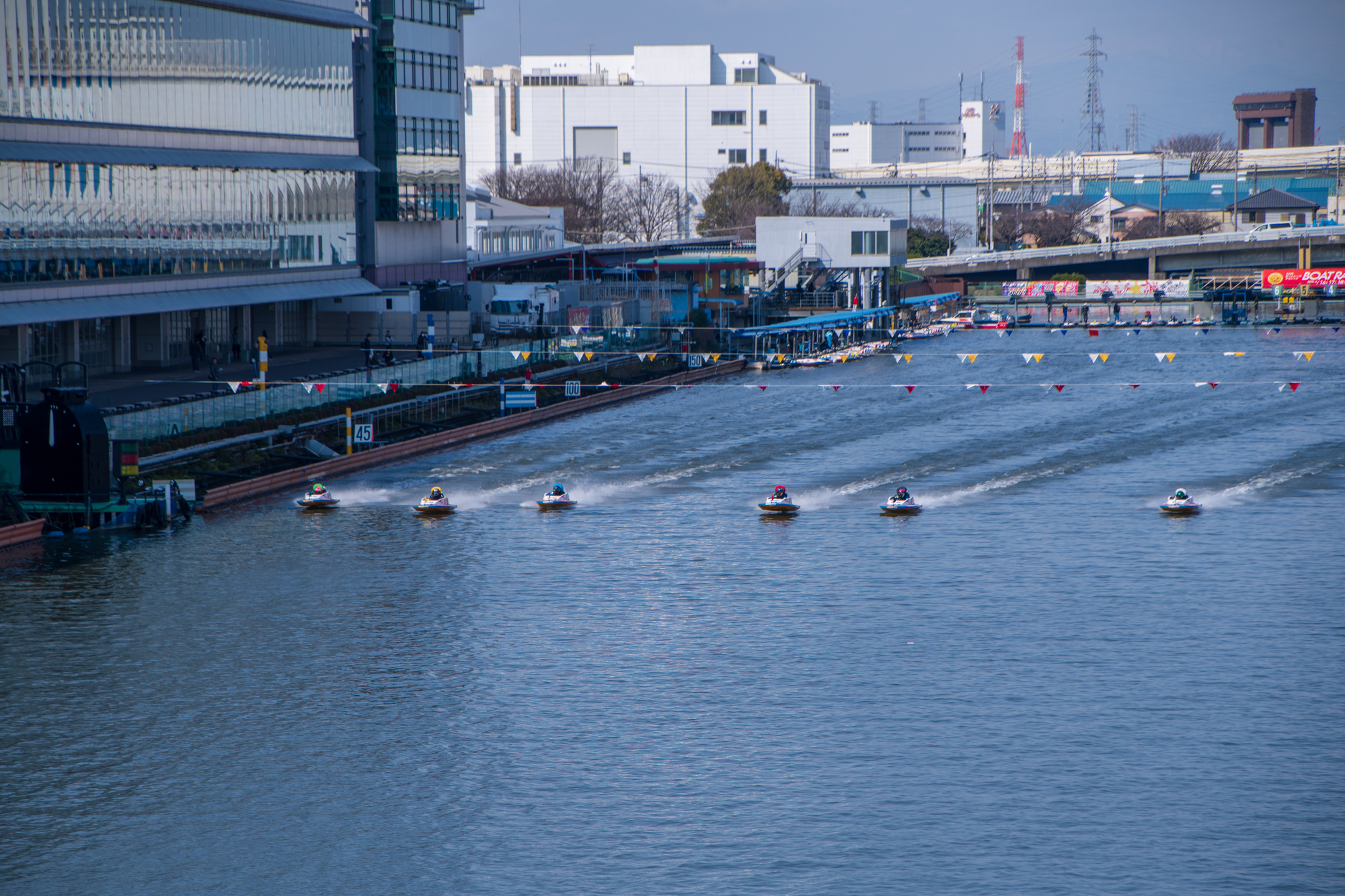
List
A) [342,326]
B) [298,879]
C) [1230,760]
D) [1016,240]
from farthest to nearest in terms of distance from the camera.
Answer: [1016,240] → [342,326] → [1230,760] → [298,879]

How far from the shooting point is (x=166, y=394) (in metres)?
63.2

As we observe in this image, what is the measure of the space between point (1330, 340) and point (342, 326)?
71763 mm

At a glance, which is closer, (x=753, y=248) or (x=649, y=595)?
(x=649, y=595)

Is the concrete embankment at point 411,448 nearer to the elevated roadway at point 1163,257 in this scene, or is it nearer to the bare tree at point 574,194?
the elevated roadway at point 1163,257

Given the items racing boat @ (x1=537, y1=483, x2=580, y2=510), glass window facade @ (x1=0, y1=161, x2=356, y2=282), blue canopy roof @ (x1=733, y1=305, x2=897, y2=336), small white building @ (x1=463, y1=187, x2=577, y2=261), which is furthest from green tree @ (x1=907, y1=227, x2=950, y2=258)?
racing boat @ (x1=537, y1=483, x2=580, y2=510)

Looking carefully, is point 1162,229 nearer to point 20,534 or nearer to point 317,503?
point 317,503

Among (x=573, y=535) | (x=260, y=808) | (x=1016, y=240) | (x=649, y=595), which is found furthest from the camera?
(x=1016, y=240)

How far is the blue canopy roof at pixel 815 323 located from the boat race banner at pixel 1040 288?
123 feet

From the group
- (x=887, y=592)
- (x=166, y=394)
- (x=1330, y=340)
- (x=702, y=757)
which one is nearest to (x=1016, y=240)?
(x=1330, y=340)

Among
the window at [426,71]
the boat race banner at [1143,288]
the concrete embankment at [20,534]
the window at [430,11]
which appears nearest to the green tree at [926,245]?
the boat race banner at [1143,288]

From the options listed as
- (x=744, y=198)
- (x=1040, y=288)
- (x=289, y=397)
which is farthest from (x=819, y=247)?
(x=289, y=397)

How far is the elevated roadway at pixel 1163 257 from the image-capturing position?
14088 cm

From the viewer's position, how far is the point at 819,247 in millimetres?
122125

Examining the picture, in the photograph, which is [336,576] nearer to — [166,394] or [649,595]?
[649,595]
